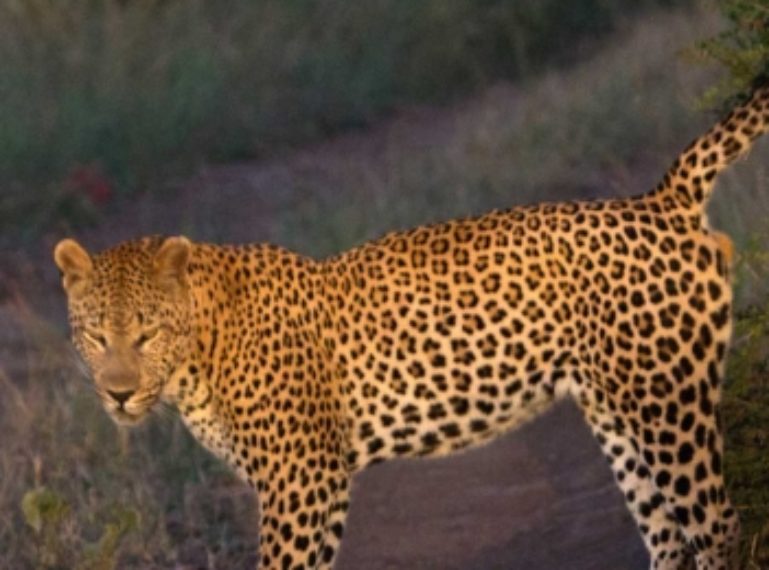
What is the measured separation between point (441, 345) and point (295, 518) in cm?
77

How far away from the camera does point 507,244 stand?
8477 millimetres

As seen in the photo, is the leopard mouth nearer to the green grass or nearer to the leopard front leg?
the leopard front leg

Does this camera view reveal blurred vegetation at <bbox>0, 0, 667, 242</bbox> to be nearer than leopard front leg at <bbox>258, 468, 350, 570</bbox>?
No

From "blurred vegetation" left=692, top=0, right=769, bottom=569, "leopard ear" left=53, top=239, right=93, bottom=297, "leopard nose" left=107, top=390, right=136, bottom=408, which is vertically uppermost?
"leopard ear" left=53, top=239, right=93, bottom=297

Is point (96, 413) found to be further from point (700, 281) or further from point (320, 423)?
point (700, 281)

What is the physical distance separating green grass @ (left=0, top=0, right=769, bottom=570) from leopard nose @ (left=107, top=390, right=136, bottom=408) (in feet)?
2.47

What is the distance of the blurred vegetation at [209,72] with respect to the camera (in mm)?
17734

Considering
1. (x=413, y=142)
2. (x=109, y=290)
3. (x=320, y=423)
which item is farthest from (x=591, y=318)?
(x=413, y=142)

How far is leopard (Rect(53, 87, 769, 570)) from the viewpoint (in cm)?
827

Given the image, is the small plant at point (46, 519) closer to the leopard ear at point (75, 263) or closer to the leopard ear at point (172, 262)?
the leopard ear at point (75, 263)

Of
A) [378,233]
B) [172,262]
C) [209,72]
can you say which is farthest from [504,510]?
[209,72]

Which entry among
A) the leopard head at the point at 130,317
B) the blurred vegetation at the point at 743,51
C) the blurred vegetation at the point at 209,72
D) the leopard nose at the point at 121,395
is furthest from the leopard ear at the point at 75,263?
the blurred vegetation at the point at 209,72

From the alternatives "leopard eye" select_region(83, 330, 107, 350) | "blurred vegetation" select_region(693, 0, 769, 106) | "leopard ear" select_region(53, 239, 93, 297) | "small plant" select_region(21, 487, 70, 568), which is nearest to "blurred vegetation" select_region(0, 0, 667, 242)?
"small plant" select_region(21, 487, 70, 568)

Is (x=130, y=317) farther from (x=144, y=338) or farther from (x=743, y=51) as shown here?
(x=743, y=51)
